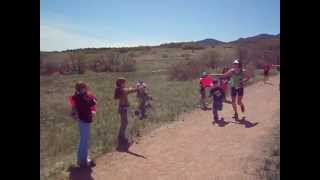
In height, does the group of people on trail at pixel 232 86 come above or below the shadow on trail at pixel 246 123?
above

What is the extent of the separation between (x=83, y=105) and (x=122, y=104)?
5.33ft

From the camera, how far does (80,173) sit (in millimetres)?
8102

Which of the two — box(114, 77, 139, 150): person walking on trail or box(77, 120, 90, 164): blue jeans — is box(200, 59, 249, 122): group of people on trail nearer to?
box(114, 77, 139, 150): person walking on trail

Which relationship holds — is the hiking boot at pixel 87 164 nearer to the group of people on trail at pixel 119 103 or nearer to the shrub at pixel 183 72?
the group of people on trail at pixel 119 103

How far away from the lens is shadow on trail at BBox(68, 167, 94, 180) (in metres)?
7.83

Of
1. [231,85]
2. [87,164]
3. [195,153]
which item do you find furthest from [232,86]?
[87,164]

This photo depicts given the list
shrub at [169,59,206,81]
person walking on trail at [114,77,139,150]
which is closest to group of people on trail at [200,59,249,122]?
person walking on trail at [114,77,139,150]

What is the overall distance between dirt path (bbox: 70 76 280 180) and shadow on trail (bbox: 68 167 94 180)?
0.12 metres

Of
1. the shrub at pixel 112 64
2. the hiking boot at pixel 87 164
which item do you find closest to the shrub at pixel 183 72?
the shrub at pixel 112 64

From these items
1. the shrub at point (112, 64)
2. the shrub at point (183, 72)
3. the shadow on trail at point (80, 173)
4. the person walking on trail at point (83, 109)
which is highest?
the shrub at point (112, 64)

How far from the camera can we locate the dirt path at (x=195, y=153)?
322 inches

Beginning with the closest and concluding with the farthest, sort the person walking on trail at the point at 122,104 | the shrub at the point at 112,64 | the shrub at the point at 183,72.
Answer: the person walking on trail at the point at 122,104 < the shrub at the point at 183,72 < the shrub at the point at 112,64
